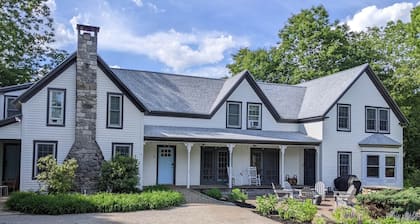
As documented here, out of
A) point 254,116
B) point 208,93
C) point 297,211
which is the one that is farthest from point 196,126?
point 297,211

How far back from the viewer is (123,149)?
63.2 feet

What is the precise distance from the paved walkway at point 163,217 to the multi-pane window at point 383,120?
1376 centimetres

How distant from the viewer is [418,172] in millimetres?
26344

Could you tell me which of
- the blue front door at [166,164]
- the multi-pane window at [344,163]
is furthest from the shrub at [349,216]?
the multi-pane window at [344,163]

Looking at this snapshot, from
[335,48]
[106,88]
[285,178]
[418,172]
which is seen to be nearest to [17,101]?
[106,88]

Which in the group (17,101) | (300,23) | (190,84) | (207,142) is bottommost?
(207,142)

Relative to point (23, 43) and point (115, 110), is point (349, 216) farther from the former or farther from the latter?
point (23, 43)

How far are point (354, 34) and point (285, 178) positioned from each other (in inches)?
768

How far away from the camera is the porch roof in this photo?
66.8ft

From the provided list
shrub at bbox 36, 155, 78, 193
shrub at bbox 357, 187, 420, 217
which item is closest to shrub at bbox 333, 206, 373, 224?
shrub at bbox 357, 187, 420, 217

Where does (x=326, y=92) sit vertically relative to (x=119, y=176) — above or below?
above

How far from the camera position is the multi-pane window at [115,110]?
1903 centimetres

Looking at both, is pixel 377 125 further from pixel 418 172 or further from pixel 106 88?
pixel 106 88

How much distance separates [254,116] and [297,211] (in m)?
11.3
